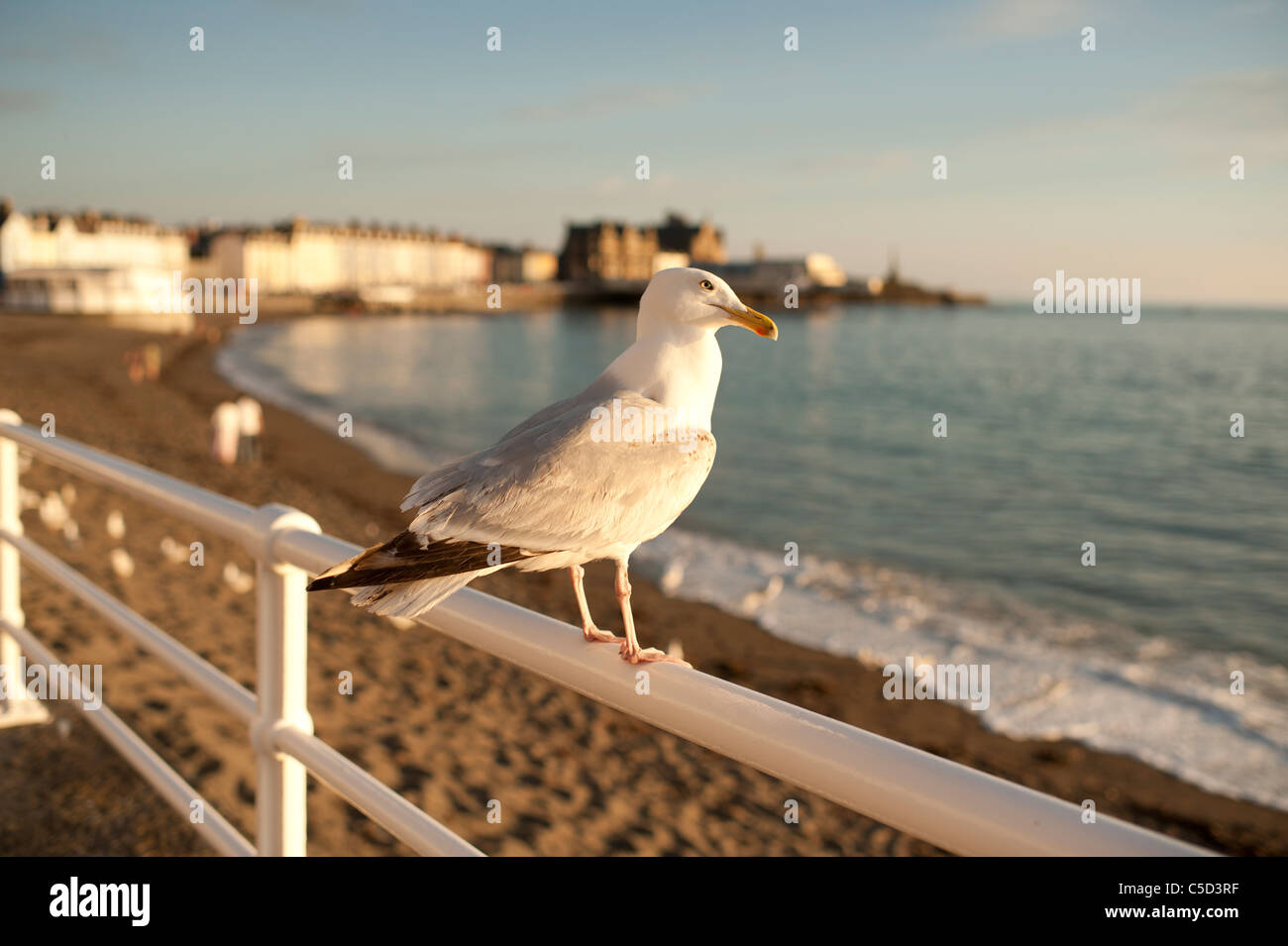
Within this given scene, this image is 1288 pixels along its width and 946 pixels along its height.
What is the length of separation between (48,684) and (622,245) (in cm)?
14770

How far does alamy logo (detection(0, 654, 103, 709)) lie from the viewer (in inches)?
134

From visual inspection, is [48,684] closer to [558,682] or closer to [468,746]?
[558,682]

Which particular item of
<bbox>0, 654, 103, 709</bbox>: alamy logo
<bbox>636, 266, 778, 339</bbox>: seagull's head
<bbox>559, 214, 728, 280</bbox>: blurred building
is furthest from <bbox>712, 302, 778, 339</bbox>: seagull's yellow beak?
<bbox>559, 214, 728, 280</bbox>: blurred building

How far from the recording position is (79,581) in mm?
3279

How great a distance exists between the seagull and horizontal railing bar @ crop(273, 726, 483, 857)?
1.23 ft

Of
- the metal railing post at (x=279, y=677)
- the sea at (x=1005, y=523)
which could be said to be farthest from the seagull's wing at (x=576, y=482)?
the sea at (x=1005, y=523)

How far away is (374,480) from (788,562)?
963 cm

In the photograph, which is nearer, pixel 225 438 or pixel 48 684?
pixel 48 684

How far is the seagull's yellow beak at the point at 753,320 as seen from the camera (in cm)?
200

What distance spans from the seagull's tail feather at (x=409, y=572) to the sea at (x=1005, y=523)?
29.5 feet

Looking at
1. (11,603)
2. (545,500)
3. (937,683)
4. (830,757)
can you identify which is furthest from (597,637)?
(937,683)

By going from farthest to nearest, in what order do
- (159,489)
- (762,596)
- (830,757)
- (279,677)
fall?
1. (762,596)
2. (159,489)
3. (279,677)
4. (830,757)
